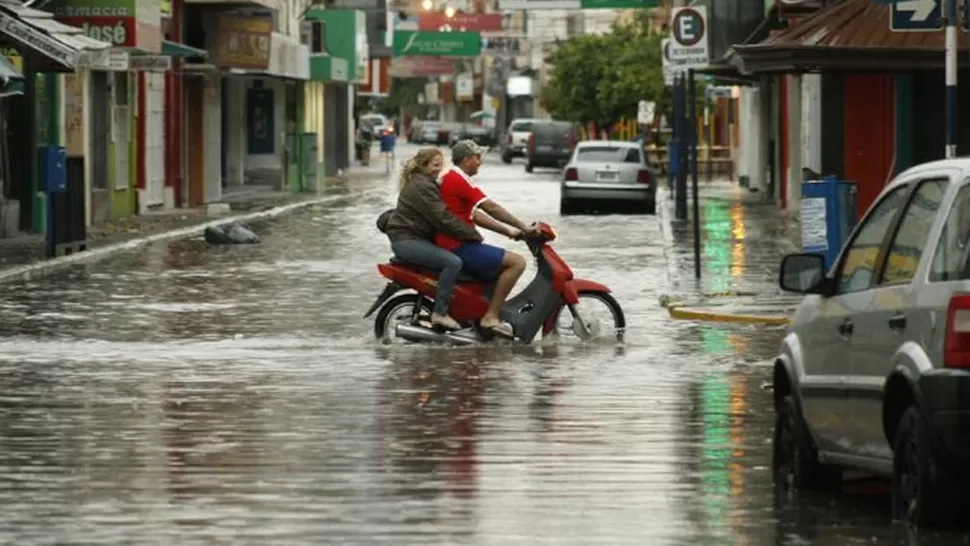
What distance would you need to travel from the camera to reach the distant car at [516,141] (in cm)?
9750

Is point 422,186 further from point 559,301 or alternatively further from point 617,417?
point 617,417

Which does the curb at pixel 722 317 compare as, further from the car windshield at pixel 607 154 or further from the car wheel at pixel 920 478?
the car windshield at pixel 607 154

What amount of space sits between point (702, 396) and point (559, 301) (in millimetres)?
4101

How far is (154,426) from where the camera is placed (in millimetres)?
14555

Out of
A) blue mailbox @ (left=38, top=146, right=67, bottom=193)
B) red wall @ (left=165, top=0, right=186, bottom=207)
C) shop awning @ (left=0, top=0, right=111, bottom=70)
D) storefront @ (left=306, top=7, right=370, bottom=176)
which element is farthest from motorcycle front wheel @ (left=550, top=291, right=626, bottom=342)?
storefront @ (left=306, top=7, right=370, bottom=176)

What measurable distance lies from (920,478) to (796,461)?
1883mm

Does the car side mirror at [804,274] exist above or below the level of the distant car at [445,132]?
above

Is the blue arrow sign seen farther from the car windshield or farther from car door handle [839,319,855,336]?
the car windshield

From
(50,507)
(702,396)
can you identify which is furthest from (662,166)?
(50,507)

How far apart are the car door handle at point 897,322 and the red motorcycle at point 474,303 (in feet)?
32.1

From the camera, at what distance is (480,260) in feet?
65.5

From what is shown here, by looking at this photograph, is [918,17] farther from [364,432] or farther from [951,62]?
[364,432]

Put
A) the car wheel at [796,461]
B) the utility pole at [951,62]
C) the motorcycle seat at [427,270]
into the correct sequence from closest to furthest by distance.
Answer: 1. the car wheel at [796,461]
2. the utility pole at [951,62]
3. the motorcycle seat at [427,270]

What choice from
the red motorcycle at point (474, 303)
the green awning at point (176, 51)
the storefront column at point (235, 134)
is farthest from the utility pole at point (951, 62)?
the storefront column at point (235, 134)
